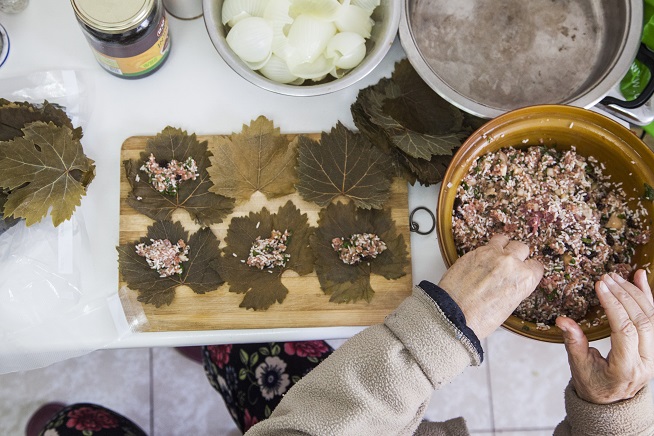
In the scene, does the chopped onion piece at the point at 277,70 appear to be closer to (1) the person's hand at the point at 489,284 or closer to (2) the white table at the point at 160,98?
(2) the white table at the point at 160,98

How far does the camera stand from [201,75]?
0.97 metres

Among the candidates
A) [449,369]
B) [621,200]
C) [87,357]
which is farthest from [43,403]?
[621,200]

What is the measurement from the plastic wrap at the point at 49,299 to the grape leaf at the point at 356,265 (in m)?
0.29

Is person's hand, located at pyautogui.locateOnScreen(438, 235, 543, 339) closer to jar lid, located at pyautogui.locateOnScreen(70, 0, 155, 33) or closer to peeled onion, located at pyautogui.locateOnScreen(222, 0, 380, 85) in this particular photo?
peeled onion, located at pyautogui.locateOnScreen(222, 0, 380, 85)

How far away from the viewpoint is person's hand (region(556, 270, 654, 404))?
77 centimetres

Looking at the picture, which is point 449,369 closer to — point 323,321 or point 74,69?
point 323,321

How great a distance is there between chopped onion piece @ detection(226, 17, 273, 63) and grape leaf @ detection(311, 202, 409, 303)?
0.25 metres

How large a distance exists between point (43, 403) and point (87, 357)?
15cm

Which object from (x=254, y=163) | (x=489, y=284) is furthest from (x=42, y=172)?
(x=489, y=284)

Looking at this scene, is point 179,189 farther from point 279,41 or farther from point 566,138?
point 566,138

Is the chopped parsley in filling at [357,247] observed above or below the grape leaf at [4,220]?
above

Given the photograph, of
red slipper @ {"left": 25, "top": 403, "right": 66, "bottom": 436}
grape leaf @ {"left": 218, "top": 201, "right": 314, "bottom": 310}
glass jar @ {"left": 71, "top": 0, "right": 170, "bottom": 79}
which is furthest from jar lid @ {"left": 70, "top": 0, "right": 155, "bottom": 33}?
red slipper @ {"left": 25, "top": 403, "right": 66, "bottom": 436}

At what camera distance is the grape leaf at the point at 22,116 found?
2.85 ft

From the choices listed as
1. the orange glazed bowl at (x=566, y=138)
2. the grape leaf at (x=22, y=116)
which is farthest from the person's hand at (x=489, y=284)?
the grape leaf at (x=22, y=116)
